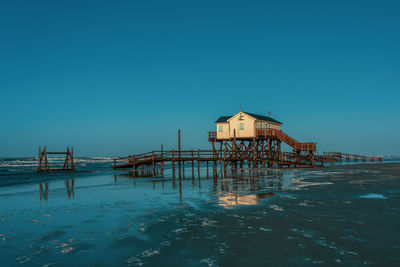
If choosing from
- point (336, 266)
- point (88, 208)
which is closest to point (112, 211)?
point (88, 208)

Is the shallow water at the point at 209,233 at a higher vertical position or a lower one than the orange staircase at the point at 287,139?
lower

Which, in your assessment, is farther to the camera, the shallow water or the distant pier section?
the distant pier section

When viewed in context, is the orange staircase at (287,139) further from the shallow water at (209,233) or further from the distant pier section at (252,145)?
the shallow water at (209,233)

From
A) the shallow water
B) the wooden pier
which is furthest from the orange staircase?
the shallow water

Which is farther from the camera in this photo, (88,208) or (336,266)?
(88,208)

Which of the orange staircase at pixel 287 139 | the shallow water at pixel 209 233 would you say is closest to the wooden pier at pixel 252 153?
the orange staircase at pixel 287 139

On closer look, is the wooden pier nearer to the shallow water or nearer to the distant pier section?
the distant pier section

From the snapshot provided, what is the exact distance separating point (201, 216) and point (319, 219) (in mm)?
3779

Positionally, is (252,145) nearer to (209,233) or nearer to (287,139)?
(287,139)

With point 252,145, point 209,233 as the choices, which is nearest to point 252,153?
point 252,145

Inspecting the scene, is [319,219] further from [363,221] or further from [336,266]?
[336,266]

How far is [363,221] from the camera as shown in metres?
8.14

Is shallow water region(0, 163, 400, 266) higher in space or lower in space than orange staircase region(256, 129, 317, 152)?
lower

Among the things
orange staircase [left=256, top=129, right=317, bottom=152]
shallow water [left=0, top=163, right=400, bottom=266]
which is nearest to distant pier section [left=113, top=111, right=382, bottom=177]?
orange staircase [left=256, top=129, right=317, bottom=152]
